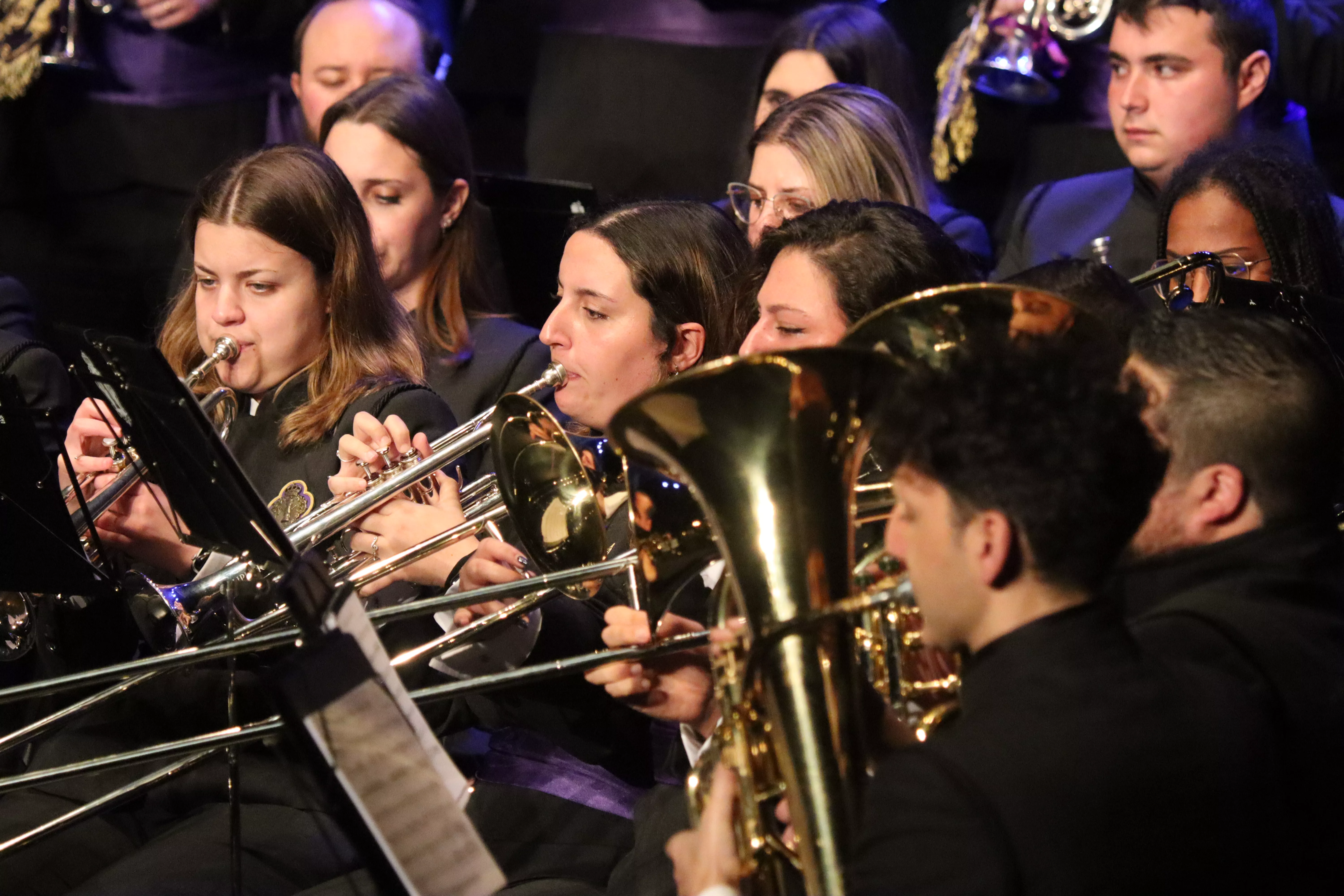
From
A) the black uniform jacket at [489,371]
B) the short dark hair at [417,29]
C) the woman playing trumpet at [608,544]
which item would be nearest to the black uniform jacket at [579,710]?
the woman playing trumpet at [608,544]

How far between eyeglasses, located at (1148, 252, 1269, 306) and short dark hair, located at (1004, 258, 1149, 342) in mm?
211

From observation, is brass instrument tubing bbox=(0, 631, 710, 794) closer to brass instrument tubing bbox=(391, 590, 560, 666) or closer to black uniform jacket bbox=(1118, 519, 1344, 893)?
brass instrument tubing bbox=(391, 590, 560, 666)

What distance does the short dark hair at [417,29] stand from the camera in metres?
4.41

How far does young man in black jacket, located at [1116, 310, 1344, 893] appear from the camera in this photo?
1.60m

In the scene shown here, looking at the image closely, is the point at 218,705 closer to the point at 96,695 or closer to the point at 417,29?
the point at 96,695

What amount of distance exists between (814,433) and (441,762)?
0.57 metres

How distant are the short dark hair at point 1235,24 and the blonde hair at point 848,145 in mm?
762

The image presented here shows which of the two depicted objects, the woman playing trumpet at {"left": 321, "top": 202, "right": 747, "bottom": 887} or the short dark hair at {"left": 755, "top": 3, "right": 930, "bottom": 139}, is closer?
the woman playing trumpet at {"left": 321, "top": 202, "right": 747, "bottom": 887}

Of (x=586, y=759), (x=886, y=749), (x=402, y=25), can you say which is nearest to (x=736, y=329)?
(x=586, y=759)

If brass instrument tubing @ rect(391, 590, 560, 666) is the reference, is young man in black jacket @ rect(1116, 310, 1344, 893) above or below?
above

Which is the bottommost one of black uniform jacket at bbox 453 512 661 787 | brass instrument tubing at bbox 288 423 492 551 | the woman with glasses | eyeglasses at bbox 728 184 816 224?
black uniform jacket at bbox 453 512 661 787

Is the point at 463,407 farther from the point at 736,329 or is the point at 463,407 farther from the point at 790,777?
the point at 790,777

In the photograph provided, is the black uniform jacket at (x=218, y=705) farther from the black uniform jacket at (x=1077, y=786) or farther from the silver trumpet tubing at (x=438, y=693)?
the black uniform jacket at (x=1077, y=786)

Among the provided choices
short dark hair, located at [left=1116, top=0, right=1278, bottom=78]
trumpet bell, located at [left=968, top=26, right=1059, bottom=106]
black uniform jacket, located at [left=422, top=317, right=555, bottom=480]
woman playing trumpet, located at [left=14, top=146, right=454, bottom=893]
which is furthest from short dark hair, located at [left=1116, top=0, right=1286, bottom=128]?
woman playing trumpet, located at [left=14, top=146, right=454, bottom=893]
